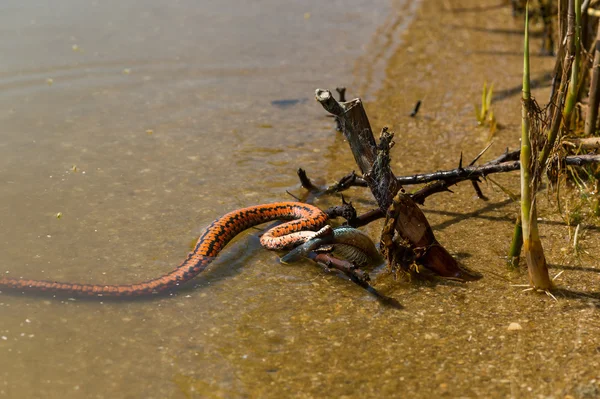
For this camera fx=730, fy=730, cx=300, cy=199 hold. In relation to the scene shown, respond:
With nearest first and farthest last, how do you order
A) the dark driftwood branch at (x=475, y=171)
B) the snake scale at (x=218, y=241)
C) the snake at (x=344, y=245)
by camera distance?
1. the snake scale at (x=218, y=241)
2. the snake at (x=344, y=245)
3. the dark driftwood branch at (x=475, y=171)

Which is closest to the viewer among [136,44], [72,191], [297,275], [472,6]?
[297,275]

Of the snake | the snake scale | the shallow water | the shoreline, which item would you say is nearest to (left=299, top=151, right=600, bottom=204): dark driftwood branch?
the shoreline

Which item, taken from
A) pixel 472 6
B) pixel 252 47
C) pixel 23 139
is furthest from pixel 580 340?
pixel 472 6

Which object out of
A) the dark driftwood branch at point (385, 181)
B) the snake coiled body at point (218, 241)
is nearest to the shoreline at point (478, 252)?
the dark driftwood branch at point (385, 181)

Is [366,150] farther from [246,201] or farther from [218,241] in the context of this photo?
[246,201]

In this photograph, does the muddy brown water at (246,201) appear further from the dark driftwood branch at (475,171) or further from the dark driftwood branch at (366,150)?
the dark driftwood branch at (366,150)

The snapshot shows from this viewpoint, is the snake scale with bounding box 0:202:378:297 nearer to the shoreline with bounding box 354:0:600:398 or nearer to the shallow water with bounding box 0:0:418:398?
the shallow water with bounding box 0:0:418:398

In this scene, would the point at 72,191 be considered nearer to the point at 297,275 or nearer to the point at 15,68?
the point at 297,275
